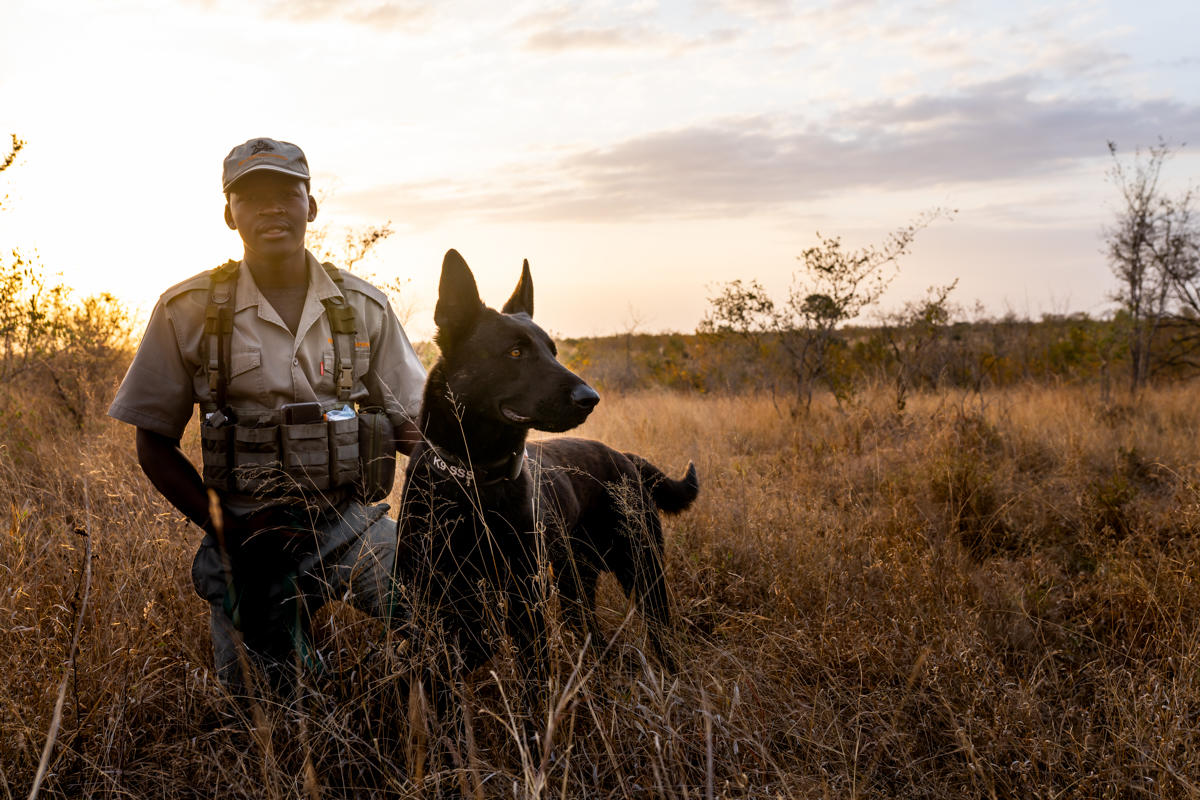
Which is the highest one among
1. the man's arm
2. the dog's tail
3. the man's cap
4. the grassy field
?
the man's cap

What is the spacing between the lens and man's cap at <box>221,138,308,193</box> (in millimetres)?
2904

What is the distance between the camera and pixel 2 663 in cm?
241

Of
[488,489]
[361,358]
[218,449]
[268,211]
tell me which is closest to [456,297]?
[361,358]

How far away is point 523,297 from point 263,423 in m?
1.19

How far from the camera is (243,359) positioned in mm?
2920

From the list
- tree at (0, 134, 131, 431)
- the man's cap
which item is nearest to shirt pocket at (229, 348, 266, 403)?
the man's cap

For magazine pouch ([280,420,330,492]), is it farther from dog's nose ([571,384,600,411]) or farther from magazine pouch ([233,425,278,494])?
dog's nose ([571,384,600,411])

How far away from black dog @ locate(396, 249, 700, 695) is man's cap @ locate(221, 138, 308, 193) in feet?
2.70

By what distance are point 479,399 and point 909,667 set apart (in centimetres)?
190

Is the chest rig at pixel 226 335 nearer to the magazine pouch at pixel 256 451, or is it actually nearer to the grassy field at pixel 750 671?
the magazine pouch at pixel 256 451

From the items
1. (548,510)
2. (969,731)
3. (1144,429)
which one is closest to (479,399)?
(548,510)

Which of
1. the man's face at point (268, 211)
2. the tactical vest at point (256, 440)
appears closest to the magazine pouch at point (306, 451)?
the tactical vest at point (256, 440)

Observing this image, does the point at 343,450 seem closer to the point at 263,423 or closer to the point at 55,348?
the point at 263,423

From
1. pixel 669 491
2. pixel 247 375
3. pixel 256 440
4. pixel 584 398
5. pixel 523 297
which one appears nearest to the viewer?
pixel 584 398
